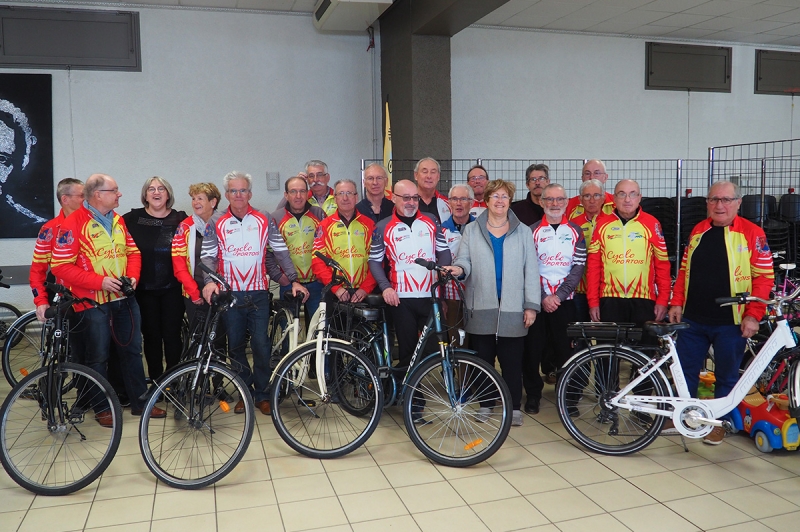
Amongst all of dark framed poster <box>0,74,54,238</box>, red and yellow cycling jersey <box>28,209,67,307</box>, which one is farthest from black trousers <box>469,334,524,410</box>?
dark framed poster <box>0,74,54,238</box>

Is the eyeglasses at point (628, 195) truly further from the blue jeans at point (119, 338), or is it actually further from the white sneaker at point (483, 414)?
the blue jeans at point (119, 338)

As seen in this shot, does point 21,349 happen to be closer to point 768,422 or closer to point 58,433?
point 58,433

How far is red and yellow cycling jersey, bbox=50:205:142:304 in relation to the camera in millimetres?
3654

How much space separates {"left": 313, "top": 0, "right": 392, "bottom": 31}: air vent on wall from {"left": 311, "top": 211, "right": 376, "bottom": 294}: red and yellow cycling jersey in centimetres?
280

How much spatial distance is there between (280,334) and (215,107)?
3.25 metres

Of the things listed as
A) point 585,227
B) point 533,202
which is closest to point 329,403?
point 585,227

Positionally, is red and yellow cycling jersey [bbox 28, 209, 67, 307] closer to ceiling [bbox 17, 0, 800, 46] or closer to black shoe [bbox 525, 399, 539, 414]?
black shoe [bbox 525, 399, 539, 414]

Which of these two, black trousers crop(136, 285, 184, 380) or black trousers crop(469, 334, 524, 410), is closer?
black trousers crop(469, 334, 524, 410)

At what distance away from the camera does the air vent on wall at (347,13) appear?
6.05 metres

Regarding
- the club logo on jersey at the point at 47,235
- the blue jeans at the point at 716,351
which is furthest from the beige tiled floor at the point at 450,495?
the club logo on jersey at the point at 47,235

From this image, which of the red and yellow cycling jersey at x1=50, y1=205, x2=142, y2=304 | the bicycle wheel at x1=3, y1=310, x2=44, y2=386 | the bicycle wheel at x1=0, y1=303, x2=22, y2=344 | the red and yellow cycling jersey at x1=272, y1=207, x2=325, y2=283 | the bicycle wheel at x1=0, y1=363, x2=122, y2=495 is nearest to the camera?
the bicycle wheel at x1=0, y1=363, x2=122, y2=495

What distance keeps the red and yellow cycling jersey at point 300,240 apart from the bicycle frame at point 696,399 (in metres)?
2.30

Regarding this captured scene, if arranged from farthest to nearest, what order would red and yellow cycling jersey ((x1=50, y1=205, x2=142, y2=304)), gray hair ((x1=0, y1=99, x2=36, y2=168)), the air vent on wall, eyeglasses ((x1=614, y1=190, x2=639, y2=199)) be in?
gray hair ((x1=0, y1=99, x2=36, y2=168)) < the air vent on wall < eyeglasses ((x1=614, y1=190, x2=639, y2=199)) < red and yellow cycling jersey ((x1=50, y1=205, x2=142, y2=304))

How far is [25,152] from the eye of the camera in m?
6.34
